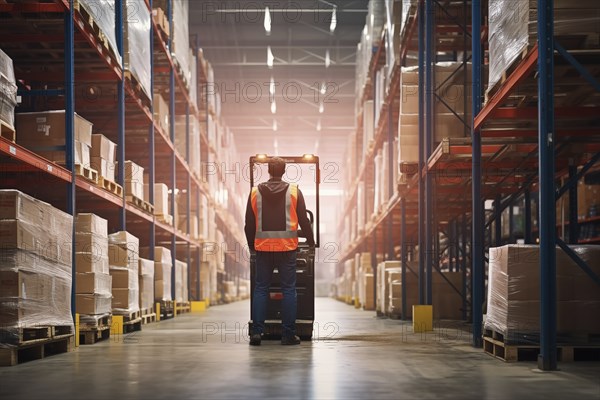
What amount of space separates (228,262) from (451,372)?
24.8 meters

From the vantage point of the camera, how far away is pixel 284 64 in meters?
23.5

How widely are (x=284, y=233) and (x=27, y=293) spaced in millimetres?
2390

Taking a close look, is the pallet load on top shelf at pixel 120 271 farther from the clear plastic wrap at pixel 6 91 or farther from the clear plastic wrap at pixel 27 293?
the clear plastic wrap at pixel 6 91

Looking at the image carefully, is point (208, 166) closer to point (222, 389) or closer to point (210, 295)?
point (210, 295)

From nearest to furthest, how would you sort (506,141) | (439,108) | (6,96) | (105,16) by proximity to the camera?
1. (6,96)
2. (506,141)
3. (105,16)
4. (439,108)

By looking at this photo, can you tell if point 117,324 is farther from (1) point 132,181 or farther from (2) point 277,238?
(2) point 277,238

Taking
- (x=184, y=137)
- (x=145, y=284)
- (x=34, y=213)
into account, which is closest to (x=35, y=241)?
(x=34, y=213)

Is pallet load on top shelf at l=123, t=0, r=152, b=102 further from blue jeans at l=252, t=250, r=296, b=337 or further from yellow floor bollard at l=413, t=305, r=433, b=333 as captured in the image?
yellow floor bollard at l=413, t=305, r=433, b=333

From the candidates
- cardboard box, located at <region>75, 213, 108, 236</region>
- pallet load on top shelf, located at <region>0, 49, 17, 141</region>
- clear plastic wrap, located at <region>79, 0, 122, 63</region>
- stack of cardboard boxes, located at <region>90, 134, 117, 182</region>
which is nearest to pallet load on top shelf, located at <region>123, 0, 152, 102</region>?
clear plastic wrap, located at <region>79, 0, 122, 63</region>

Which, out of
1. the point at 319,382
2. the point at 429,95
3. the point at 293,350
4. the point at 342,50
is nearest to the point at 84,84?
the point at 429,95

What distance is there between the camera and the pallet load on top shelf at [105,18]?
8.33 metres

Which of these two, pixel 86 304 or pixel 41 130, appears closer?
pixel 86 304

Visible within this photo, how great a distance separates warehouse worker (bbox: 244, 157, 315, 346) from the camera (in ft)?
24.8

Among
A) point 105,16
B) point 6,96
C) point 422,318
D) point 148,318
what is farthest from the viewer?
point 148,318
